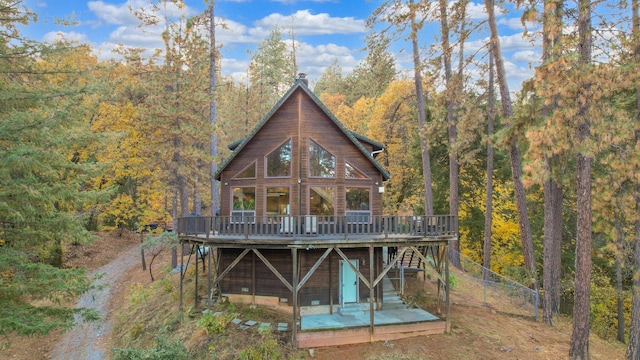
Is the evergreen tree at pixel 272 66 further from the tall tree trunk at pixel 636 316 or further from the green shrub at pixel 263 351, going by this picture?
the tall tree trunk at pixel 636 316

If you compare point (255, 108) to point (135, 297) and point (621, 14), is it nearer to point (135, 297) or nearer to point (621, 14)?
point (135, 297)

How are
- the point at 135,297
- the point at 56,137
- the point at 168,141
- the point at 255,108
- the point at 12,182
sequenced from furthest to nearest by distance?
the point at 255,108 < the point at 168,141 < the point at 135,297 < the point at 56,137 < the point at 12,182

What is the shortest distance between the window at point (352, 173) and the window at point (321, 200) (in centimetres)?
93

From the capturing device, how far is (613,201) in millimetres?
13438

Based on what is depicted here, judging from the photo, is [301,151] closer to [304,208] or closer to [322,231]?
[304,208]

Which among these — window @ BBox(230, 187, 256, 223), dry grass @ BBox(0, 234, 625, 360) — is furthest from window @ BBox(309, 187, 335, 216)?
dry grass @ BBox(0, 234, 625, 360)

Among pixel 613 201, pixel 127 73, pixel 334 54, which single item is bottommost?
pixel 613 201

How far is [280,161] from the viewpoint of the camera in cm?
1494

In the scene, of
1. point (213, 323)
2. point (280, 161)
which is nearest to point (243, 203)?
point (280, 161)

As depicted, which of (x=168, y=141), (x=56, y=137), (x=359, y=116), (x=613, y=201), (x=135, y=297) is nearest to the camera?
(x=56, y=137)

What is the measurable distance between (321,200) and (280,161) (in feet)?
7.48

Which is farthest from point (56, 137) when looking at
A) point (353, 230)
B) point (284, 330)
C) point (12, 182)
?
A: point (353, 230)

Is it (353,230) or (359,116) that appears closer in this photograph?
(353,230)

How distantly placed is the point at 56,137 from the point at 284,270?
337 inches
